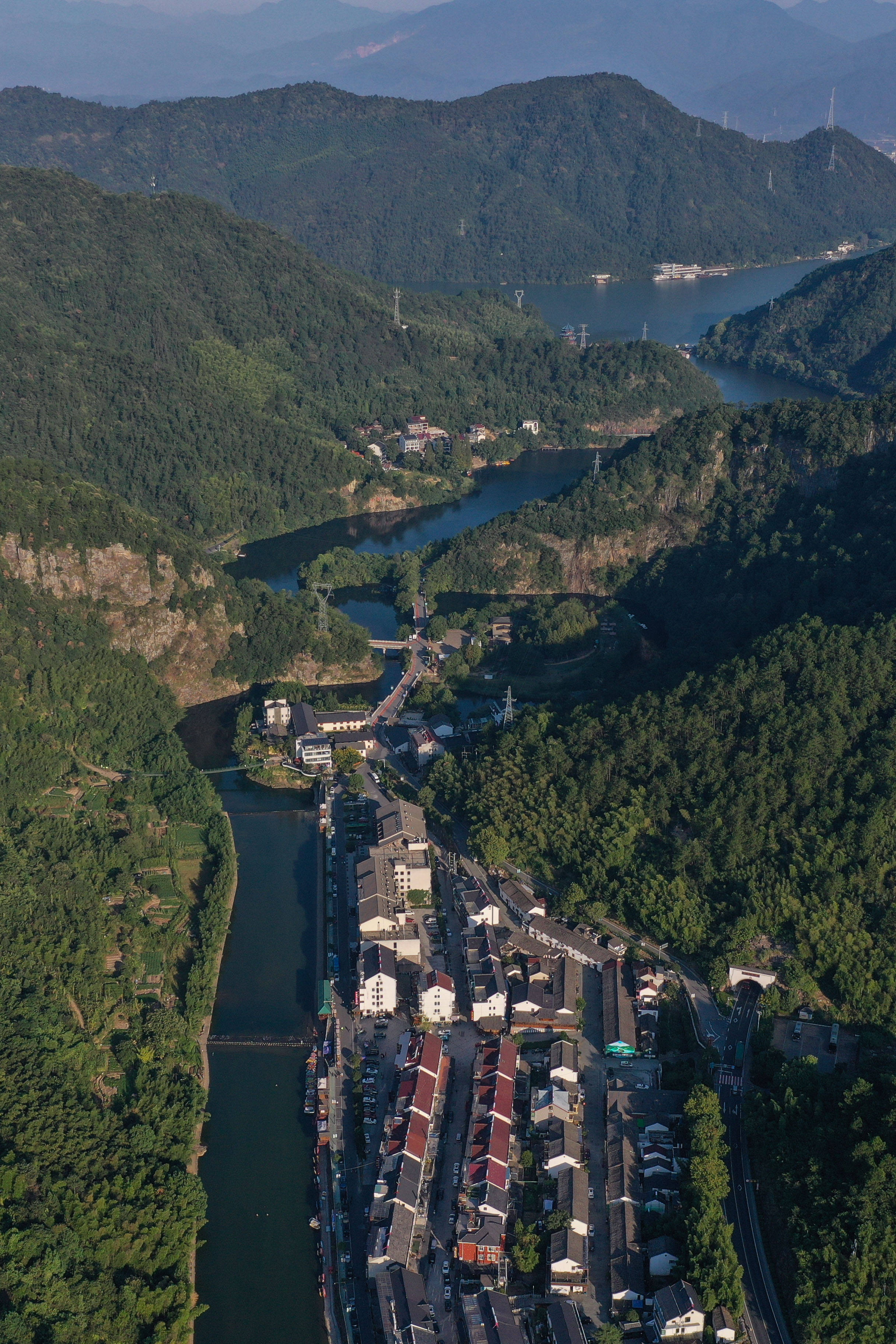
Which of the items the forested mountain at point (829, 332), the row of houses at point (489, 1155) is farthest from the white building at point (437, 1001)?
the forested mountain at point (829, 332)

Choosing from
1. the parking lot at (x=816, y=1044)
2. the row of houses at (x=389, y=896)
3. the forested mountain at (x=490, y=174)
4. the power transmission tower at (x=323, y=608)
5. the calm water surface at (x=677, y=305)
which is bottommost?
the parking lot at (x=816, y=1044)

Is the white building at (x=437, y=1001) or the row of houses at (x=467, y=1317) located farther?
the white building at (x=437, y=1001)

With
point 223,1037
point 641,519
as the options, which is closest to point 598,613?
point 641,519

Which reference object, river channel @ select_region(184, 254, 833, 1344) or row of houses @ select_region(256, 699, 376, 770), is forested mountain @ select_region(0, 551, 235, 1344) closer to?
river channel @ select_region(184, 254, 833, 1344)

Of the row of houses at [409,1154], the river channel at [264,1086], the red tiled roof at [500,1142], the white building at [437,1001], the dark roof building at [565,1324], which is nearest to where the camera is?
the dark roof building at [565,1324]

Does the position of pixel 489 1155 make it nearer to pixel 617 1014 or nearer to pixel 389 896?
pixel 617 1014

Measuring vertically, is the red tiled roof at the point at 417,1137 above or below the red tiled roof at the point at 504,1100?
below

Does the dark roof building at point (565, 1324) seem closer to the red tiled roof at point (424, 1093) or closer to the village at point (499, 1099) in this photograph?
the village at point (499, 1099)

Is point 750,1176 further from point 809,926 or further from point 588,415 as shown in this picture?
point 588,415
